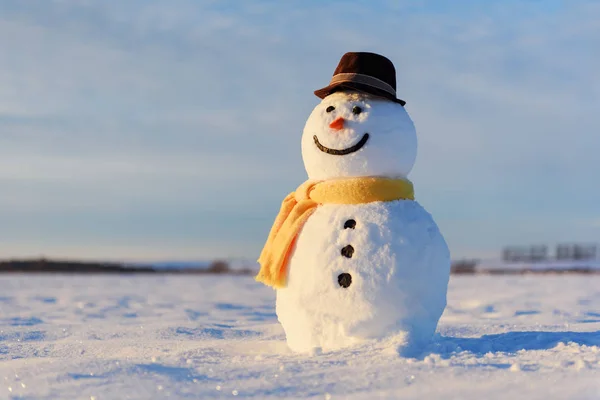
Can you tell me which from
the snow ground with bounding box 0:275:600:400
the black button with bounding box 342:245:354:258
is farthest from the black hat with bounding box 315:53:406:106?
the snow ground with bounding box 0:275:600:400

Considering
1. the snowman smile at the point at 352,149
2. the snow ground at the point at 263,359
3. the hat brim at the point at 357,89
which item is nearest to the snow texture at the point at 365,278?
the snow ground at the point at 263,359

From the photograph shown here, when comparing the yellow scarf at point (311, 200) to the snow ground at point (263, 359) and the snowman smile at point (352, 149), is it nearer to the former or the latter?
the snowman smile at point (352, 149)

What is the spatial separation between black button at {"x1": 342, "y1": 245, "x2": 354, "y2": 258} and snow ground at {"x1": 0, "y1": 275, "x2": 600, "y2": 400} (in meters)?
0.62

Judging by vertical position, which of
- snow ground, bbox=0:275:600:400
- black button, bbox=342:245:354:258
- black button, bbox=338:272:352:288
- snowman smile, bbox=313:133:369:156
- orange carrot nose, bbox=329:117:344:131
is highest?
orange carrot nose, bbox=329:117:344:131

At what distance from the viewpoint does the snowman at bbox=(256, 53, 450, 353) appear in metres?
4.55

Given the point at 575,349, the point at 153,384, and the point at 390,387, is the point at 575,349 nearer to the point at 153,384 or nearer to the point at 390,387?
the point at 390,387

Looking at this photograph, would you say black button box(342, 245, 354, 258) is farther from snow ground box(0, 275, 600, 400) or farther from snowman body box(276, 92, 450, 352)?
snow ground box(0, 275, 600, 400)

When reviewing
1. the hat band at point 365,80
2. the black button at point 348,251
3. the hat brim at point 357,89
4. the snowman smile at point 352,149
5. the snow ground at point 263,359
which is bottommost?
the snow ground at point 263,359

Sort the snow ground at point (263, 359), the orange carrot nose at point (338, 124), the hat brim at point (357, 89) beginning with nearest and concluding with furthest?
the snow ground at point (263, 359)
the orange carrot nose at point (338, 124)
the hat brim at point (357, 89)

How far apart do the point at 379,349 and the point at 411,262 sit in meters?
0.61

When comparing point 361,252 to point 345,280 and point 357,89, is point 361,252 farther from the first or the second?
point 357,89

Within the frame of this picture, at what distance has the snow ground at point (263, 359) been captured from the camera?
365cm

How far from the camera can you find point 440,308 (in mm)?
4863

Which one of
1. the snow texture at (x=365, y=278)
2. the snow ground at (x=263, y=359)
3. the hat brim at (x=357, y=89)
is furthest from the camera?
the hat brim at (x=357, y=89)
